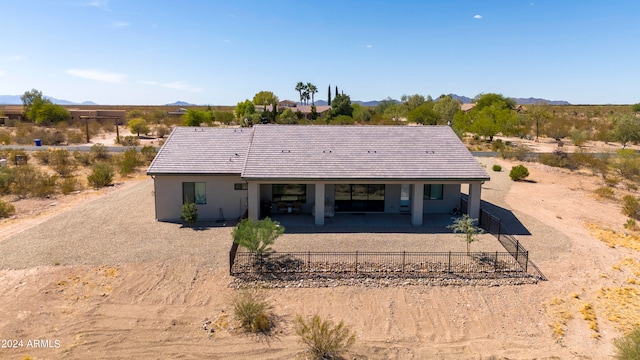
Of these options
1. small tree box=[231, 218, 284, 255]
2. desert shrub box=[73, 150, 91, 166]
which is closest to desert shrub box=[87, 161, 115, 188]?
desert shrub box=[73, 150, 91, 166]

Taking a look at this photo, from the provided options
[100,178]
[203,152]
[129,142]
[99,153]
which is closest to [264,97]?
[129,142]

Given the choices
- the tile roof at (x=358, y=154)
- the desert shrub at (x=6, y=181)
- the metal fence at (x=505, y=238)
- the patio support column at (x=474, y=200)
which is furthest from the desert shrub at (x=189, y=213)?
the desert shrub at (x=6, y=181)

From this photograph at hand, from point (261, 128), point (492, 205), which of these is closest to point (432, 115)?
point (492, 205)

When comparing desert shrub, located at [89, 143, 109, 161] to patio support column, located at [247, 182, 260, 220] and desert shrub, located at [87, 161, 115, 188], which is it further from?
patio support column, located at [247, 182, 260, 220]

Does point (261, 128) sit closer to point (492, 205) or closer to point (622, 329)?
point (492, 205)

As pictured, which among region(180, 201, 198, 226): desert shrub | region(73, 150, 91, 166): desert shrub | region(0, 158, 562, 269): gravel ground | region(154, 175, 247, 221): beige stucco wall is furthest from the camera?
region(73, 150, 91, 166): desert shrub

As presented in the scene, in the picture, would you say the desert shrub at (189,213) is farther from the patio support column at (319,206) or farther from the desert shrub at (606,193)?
the desert shrub at (606,193)

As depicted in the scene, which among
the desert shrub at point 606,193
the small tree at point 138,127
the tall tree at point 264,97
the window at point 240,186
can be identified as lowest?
the desert shrub at point 606,193
